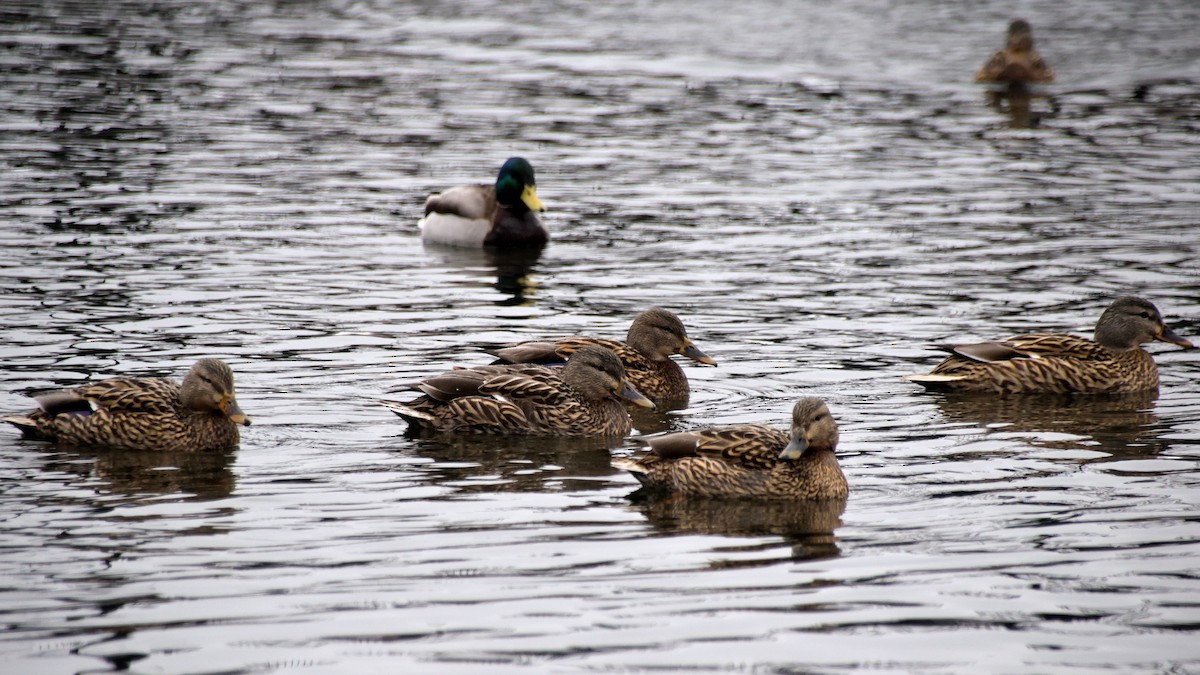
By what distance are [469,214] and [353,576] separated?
12.0 meters

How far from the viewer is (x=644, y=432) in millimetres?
12016

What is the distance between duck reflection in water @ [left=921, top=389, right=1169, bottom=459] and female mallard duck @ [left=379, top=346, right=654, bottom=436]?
7.92ft

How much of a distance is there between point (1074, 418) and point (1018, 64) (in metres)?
19.8

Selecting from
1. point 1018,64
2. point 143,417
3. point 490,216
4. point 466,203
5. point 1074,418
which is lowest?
point 1074,418

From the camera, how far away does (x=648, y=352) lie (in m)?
13.0

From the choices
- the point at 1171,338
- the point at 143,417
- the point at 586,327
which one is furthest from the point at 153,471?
the point at 1171,338

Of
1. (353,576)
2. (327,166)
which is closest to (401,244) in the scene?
(327,166)

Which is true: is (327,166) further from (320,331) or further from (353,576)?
(353,576)

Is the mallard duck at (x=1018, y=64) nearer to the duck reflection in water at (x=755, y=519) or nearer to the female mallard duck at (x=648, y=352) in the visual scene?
the female mallard duck at (x=648, y=352)

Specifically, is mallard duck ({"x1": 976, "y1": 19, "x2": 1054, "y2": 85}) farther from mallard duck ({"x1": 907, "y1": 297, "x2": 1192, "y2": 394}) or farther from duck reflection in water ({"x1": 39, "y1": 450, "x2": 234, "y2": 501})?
Answer: duck reflection in water ({"x1": 39, "y1": 450, "x2": 234, "y2": 501})

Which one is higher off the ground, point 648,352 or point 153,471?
point 648,352

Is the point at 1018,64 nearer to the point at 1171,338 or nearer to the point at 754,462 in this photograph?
the point at 1171,338

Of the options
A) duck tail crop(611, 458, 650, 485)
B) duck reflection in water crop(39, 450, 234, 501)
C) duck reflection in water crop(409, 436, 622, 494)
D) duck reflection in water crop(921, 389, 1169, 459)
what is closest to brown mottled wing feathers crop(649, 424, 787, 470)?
duck tail crop(611, 458, 650, 485)

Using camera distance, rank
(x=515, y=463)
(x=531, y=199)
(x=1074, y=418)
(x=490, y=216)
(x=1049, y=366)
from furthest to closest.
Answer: (x=490, y=216) < (x=531, y=199) < (x=1049, y=366) < (x=1074, y=418) < (x=515, y=463)
